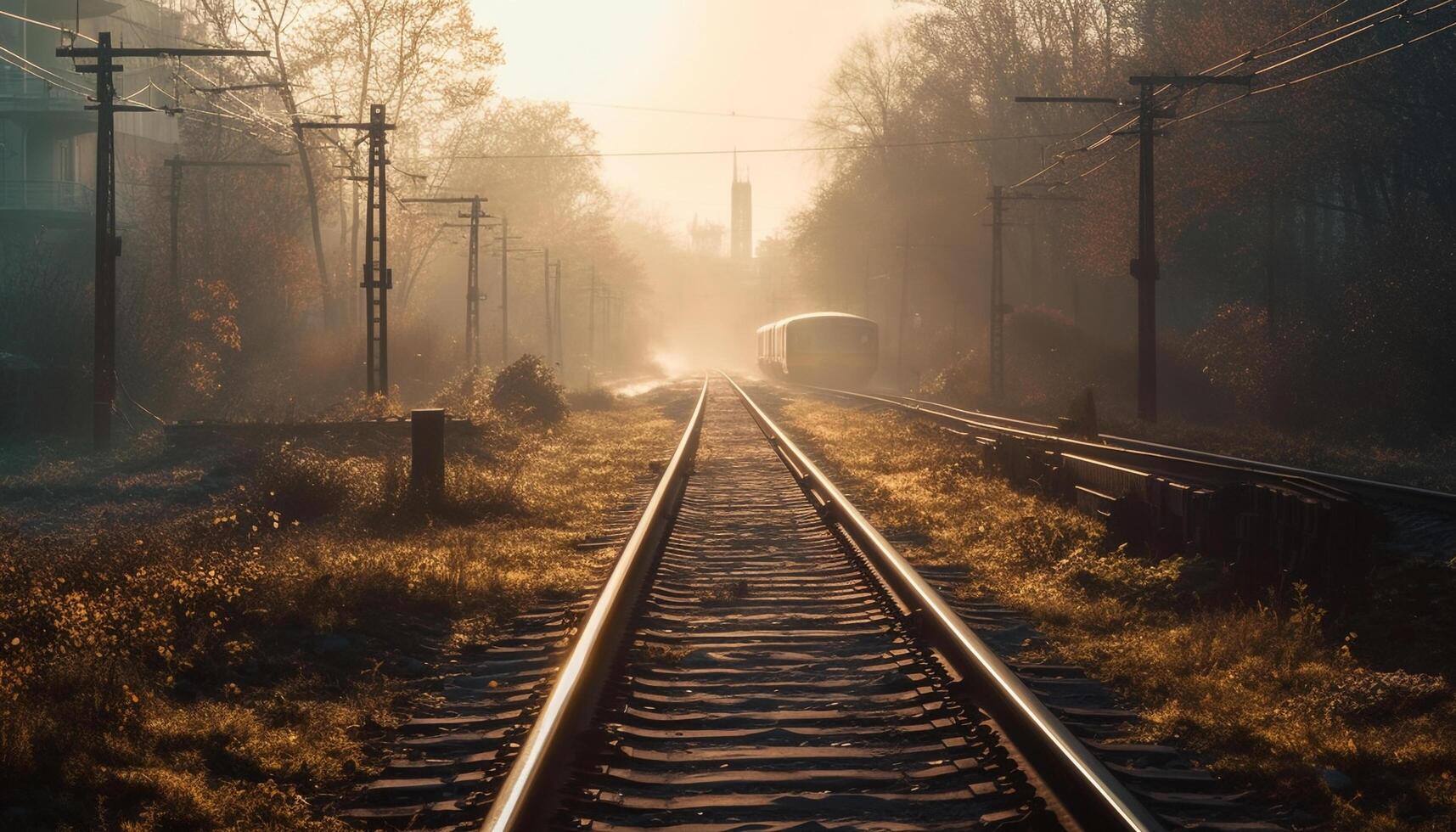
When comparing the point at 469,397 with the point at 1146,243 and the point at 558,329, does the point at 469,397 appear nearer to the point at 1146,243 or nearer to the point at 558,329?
the point at 1146,243

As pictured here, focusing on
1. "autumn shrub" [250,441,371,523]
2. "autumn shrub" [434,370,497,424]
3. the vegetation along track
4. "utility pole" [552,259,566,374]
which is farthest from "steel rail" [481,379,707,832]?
"utility pole" [552,259,566,374]

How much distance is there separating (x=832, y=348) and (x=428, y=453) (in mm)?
43744

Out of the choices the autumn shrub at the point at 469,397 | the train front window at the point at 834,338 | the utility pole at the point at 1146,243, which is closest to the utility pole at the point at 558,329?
the train front window at the point at 834,338

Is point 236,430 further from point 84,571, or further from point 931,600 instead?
point 931,600

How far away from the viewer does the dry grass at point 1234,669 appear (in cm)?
502

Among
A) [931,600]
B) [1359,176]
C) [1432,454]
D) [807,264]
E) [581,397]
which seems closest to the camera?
[931,600]

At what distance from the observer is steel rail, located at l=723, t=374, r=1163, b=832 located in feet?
14.0

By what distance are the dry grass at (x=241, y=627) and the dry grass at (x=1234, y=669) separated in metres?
3.23

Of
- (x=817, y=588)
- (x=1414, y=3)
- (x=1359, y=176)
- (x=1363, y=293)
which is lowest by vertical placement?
(x=817, y=588)

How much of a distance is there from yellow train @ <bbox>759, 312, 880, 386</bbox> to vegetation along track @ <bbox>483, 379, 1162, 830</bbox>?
46745 mm

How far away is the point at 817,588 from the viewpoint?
8.99m

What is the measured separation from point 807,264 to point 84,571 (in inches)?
3206

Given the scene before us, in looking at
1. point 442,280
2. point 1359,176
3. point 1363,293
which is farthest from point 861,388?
point 442,280

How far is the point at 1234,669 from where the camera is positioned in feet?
22.0
